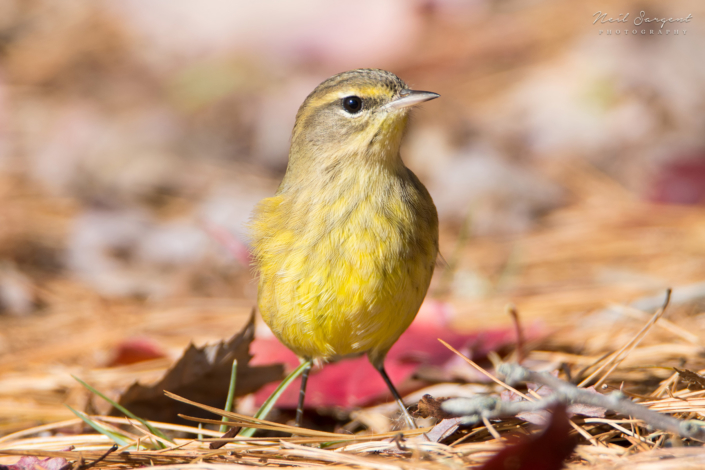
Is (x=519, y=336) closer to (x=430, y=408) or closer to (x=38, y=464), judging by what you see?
(x=430, y=408)

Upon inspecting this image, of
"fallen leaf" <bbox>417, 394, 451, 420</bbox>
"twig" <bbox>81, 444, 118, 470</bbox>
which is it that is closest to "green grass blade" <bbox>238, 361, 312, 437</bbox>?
"twig" <bbox>81, 444, 118, 470</bbox>

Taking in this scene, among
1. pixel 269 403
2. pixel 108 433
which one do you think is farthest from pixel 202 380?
pixel 108 433

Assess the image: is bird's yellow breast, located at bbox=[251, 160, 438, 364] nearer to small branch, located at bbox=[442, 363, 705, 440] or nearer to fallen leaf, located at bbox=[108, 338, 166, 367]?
small branch, located at bbox=[442, 363, 705, 440]

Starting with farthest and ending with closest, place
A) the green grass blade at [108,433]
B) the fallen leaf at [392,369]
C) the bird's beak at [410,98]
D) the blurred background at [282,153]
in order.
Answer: the blurred background at [282,153] < the fallen leaf at [392,369] < the bird's beak at [410,98] < the green grass blade at [108,433]

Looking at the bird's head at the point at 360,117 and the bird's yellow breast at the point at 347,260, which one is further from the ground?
the bird's head at the point at 360,117

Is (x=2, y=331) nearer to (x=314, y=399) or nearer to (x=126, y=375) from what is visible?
(x=126, y=375)

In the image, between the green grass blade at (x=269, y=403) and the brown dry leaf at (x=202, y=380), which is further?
the brown dry leaf at (x=202, y=380)

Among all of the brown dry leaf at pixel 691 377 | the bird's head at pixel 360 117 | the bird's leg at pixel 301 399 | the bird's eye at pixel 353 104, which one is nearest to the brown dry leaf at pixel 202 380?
the bird's leg at pixel 301 399

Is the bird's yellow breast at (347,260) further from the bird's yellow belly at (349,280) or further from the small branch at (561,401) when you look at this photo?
the small branch at (561,401)
